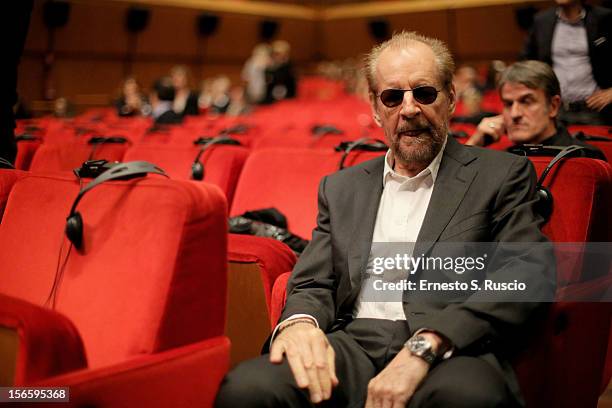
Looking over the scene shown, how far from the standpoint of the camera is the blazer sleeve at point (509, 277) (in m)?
0.68

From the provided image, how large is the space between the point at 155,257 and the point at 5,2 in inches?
26.7

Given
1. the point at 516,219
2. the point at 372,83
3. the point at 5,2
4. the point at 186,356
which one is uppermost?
the point at 5,2

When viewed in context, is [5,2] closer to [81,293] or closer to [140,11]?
[81,293]

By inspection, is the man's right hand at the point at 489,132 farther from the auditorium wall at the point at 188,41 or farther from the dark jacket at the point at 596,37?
the auditorium wall at the point at 188,41

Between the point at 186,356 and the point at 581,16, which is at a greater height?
the point at 581,16

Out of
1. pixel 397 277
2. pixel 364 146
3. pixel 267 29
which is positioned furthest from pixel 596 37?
pixel 267 29

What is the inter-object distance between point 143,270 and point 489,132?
79cm

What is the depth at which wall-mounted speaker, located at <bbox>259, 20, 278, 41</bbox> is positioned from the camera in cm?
650

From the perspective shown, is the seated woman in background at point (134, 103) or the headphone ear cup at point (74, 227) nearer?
the headphone ear cup at point (74, 227)

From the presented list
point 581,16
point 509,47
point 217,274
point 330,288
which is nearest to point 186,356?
point 217,274

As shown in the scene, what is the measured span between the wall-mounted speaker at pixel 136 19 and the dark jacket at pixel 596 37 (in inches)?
178

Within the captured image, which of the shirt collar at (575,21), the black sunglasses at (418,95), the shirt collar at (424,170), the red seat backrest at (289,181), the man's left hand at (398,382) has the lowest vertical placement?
the man's left hand at (398,382)

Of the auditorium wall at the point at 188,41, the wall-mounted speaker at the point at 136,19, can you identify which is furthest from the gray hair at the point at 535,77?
the wall-mounted speaker at the point at 136,19

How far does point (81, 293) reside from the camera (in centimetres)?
69
